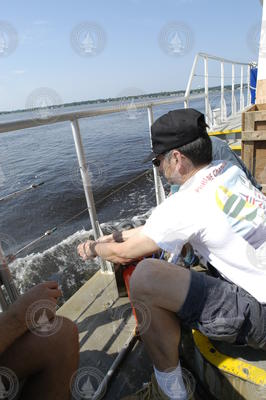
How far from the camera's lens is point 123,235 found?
191 centimetres

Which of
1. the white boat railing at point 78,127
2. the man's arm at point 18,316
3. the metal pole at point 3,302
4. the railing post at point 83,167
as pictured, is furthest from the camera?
the railing post at point 83,167

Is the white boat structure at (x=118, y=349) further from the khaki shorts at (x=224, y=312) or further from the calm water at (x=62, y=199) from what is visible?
the calm water at (x=62, y=199)

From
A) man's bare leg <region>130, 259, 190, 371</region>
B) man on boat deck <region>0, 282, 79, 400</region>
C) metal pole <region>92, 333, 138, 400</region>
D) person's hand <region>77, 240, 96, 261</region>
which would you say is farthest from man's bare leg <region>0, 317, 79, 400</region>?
person's hand <region>77, 240, 96, 261</region>

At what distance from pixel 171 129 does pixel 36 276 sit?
157 inches

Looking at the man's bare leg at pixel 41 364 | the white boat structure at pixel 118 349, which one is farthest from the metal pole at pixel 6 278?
the man's bare leg at pixel 41 364

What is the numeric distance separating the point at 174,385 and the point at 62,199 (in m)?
8.67

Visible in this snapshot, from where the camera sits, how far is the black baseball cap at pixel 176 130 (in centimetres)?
142

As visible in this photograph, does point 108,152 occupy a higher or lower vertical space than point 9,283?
lower

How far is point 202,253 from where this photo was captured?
1411 millimetres

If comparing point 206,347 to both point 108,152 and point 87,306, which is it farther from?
point 108,152

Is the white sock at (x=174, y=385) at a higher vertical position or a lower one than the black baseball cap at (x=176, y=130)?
lower

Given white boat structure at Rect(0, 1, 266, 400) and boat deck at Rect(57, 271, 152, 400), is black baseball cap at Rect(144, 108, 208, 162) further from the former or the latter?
boat deck at Rect(57, 271, 152, 400)

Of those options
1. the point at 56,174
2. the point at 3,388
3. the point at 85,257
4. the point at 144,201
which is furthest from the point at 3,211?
the point at 3,388

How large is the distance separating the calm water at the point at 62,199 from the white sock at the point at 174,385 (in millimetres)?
1163
